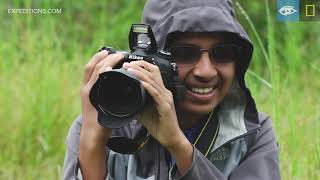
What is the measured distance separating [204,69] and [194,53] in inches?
2.4

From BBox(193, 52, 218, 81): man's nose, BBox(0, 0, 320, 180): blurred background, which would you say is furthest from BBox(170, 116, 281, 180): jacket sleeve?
BBox(0, 0, 320, 180): blurred background

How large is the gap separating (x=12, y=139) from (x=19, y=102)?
0.19 metres

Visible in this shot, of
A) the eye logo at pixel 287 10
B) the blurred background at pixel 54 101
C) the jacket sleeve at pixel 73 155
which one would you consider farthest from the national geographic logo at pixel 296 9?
the jacket sleeve at pixel 73 155

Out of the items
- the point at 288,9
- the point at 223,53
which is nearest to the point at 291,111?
the point at 288,9

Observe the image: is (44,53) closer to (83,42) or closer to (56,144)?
(56,144)

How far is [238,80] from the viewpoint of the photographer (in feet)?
8.60

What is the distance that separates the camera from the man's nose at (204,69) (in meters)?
2.41

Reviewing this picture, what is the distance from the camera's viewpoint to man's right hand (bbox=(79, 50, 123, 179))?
7.52 ft

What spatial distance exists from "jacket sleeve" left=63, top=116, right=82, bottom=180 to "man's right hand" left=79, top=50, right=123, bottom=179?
22 mm

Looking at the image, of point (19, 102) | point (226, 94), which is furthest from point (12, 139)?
point (226, 94)

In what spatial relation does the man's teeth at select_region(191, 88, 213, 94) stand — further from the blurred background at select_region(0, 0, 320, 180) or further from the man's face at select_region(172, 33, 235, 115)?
the blurred background at select_region(0, 0, 320, 180)

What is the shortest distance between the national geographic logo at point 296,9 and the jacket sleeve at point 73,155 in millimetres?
1660

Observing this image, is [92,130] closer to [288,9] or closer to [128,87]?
[128,87]

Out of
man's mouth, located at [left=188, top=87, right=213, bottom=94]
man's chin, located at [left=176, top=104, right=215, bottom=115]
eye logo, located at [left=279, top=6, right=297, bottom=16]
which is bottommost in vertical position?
man's chin, located at [left=176, top=104, right=215, bottom=115]
